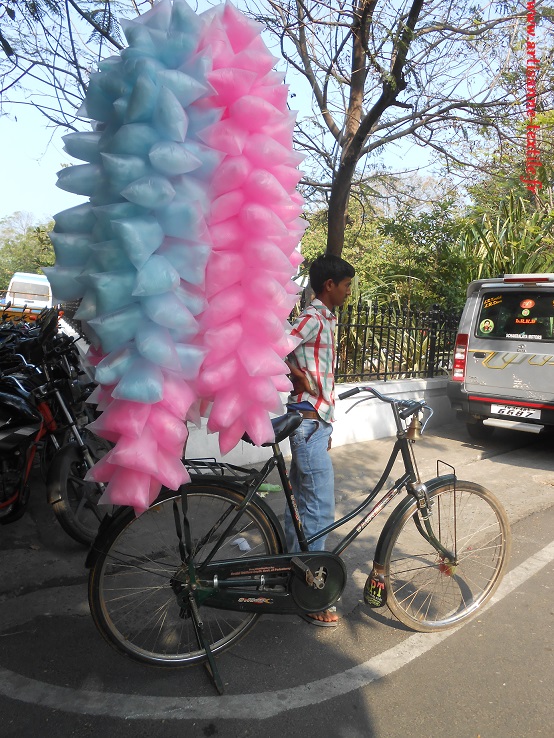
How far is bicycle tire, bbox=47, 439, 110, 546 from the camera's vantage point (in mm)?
3596

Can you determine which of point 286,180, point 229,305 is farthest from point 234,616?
point 286,180

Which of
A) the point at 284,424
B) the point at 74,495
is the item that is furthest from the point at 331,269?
the point at 74,495

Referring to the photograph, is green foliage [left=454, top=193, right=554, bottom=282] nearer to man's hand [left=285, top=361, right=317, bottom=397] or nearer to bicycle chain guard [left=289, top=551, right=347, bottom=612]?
man's hand [left=285, top=361, right=317, bottom=397]

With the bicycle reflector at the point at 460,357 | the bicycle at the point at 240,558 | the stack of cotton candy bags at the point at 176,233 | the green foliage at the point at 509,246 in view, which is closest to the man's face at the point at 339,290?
the bicycle at the point at 240,558

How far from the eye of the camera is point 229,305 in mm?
1906

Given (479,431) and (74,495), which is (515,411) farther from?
(74,495)

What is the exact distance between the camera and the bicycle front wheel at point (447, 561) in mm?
2906

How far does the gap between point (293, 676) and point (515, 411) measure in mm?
4808

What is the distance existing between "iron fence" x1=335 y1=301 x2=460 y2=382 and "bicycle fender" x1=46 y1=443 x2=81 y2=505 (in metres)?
3.57

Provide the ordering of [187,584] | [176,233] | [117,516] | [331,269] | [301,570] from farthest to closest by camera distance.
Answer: [331,269], [301,570], [187,584], [117,516], [176,233]

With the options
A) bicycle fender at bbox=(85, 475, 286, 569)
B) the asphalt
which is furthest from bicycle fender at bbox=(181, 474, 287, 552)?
the asphalt

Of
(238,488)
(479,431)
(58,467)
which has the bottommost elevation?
(479,431)

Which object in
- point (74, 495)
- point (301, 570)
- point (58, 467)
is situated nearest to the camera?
point (301, 570)

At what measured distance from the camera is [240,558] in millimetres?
2529
